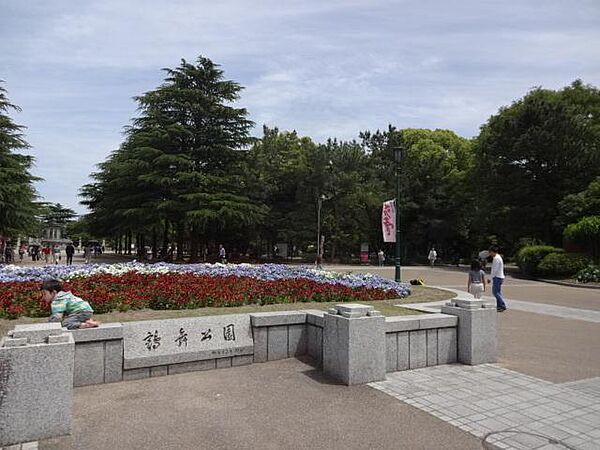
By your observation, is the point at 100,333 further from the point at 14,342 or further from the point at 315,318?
the point at 315,318

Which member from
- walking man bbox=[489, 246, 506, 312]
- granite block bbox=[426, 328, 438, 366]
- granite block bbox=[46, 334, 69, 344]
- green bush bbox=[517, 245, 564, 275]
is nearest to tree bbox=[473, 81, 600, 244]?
green bush bbox=[517, 245, 564, 275]

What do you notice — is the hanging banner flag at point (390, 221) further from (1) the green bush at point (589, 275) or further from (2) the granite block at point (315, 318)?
(2) the granite block at point (315, 318)

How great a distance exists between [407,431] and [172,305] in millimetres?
5843

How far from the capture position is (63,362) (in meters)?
4.39

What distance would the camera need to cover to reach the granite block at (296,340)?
698 centimetres

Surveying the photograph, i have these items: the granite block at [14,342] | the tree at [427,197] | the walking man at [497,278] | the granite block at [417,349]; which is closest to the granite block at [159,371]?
the granite block at [14,342]

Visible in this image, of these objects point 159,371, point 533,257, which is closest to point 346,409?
point 159,371

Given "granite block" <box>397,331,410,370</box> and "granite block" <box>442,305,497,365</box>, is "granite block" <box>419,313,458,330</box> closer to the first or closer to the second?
"granite block" <box>442,305,497,365</box>

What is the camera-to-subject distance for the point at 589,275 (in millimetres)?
23344

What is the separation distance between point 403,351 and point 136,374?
3521mm

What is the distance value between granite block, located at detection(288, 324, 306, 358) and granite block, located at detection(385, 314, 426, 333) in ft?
4.26

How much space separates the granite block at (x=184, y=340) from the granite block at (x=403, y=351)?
2034mm

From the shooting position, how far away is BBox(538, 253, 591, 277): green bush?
84.7 ft

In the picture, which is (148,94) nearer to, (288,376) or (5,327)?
(5,327)
